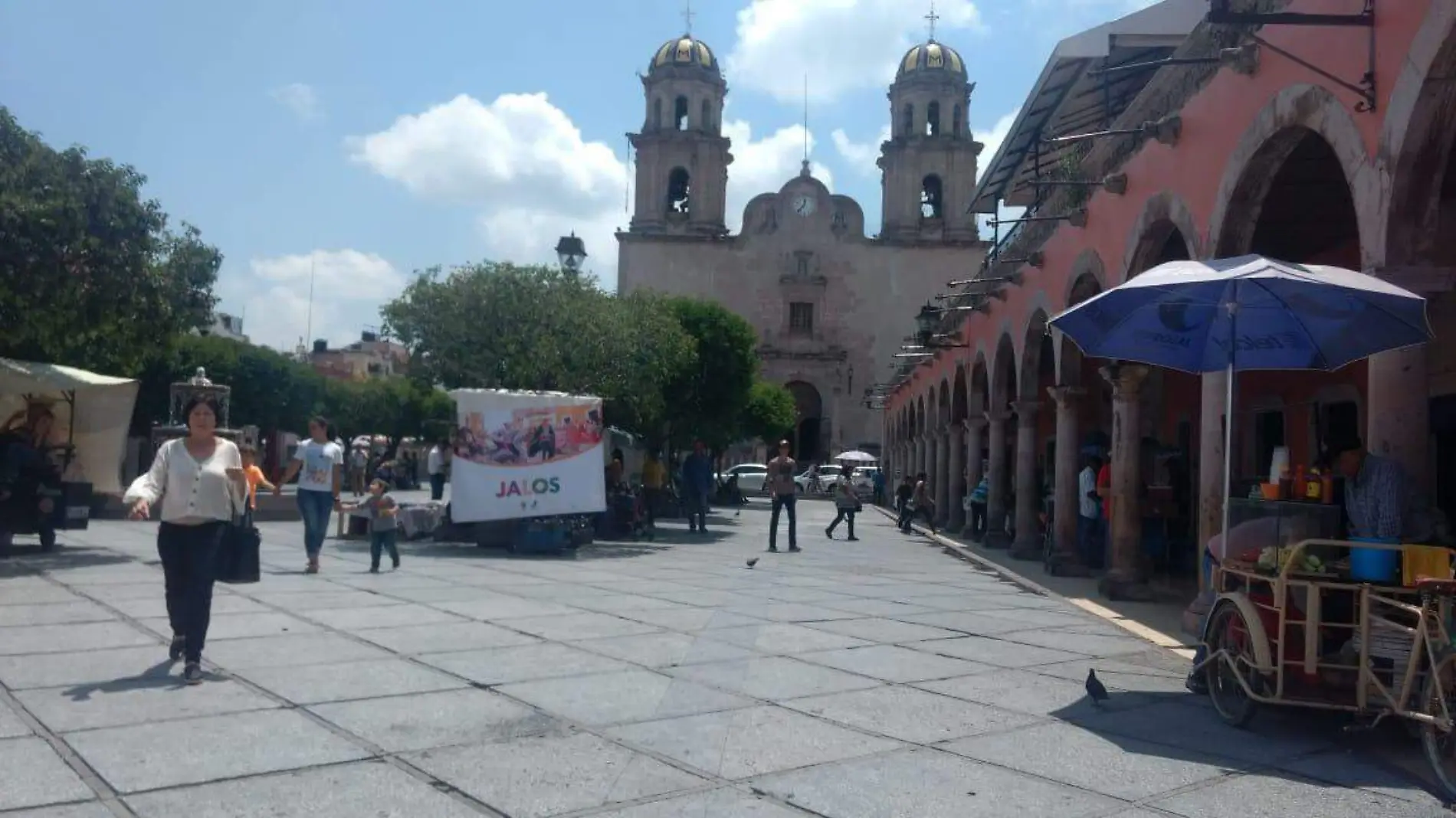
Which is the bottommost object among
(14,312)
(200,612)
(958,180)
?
(200,612)

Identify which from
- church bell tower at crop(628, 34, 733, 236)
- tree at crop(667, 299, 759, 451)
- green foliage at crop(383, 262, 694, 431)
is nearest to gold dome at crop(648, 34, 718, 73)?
church bell tower at crop(628, 34, 733, 236)

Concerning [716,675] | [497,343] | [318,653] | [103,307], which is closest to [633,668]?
[716,675]

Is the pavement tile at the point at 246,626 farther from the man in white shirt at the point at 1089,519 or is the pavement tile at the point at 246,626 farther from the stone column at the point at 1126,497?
the man in white shirt at the point at 1089,519

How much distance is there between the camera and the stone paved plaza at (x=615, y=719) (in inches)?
182

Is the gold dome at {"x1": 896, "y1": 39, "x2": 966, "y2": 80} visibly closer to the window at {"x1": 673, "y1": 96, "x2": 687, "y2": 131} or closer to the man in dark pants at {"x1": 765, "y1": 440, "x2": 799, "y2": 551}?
the window at {"x1": 673, "y1": 96, "x2": 687, "y2": 131}

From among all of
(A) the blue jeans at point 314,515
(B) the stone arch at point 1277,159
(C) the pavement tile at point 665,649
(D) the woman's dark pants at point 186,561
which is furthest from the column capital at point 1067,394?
(D) the woman's dark pants at point 186,561

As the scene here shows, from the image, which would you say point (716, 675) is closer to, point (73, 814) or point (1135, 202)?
point (73, 814)

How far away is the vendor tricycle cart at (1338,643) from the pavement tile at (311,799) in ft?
12.5

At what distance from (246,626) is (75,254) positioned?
6.30 metres

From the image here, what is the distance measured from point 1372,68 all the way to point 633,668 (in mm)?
5677

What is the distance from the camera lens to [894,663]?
302 inches

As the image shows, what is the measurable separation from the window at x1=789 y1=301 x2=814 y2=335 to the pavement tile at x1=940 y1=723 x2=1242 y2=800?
54.5 metres

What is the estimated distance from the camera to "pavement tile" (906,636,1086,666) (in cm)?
800

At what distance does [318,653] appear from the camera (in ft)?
23.9
